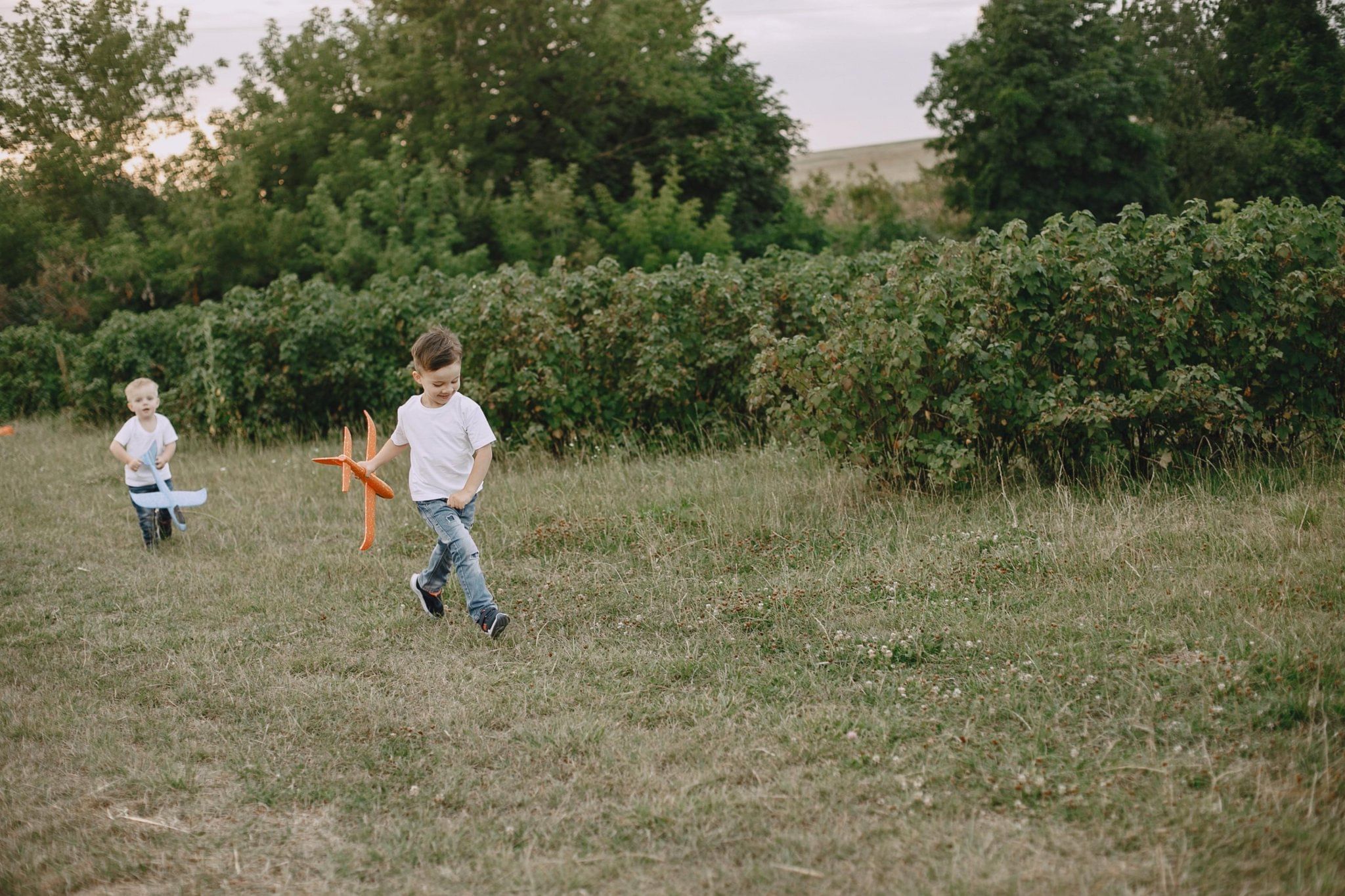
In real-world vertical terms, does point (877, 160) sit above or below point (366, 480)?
above

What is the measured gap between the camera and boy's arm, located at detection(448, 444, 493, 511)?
545 centimetres

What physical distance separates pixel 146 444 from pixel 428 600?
3442 millimetres

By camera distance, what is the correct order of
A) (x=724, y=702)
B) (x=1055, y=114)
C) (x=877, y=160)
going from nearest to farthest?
1. (x=724, y=702)
2. (x=1055, y=114)
3. (x=877, y=160)

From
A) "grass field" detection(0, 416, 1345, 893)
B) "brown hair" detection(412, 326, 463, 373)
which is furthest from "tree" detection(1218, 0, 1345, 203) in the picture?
"brown hair" detection(412, 326, 463, 373)

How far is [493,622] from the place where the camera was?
5480 mm

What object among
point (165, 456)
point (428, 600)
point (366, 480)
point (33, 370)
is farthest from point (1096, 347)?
point (33, 370)

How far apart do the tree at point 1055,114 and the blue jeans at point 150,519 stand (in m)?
30.7

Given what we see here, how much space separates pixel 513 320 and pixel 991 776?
7.09 m

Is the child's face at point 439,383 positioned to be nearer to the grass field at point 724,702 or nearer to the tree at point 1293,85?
the grass field at point 724,702

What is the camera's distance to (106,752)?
434 cm

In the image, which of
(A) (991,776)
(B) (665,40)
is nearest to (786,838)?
(A) (991,776)

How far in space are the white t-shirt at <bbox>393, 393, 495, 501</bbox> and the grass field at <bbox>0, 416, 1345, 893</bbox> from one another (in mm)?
819

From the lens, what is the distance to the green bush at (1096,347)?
283 inches

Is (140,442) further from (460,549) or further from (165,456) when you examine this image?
(460,549)
